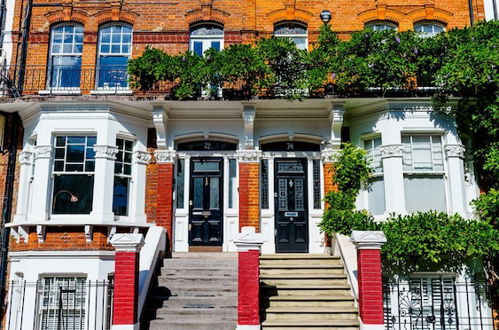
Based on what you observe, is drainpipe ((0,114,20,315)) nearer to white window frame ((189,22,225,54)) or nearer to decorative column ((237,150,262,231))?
white window frame ((189,22,225,54))

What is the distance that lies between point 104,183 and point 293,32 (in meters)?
6.36

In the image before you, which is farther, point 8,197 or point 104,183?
point 8,197

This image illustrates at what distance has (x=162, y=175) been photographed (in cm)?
1238

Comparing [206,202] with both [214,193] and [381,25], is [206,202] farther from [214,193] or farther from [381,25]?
[381,25]

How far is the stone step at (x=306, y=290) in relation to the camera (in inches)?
381

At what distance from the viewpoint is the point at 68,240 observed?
37.0 feet

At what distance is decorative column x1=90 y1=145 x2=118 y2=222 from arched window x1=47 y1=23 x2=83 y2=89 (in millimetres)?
2223

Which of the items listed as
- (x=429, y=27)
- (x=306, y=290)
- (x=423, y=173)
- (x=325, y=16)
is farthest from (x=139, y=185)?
(x=429, y=27)

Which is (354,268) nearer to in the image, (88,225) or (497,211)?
(497,211)

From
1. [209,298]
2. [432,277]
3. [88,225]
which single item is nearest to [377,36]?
[432,277]

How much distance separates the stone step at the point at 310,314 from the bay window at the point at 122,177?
4.90m

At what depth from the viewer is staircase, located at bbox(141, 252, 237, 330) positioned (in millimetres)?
8797

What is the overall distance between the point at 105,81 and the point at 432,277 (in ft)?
30.7

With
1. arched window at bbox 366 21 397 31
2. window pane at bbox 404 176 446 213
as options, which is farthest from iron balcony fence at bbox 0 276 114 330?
arched window at bbox 366 21 397 31
